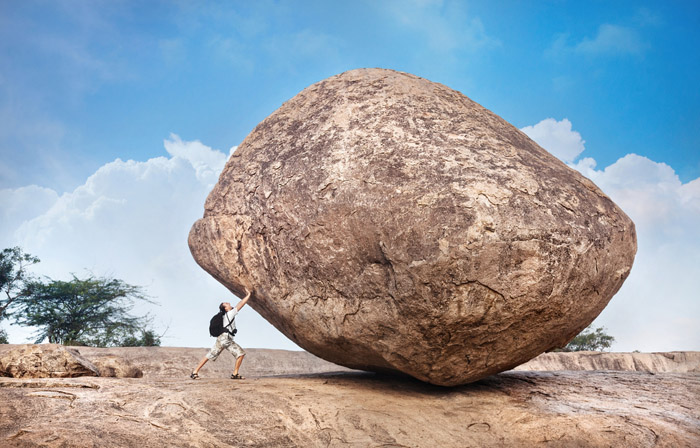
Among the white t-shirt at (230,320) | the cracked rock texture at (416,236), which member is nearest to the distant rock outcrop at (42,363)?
the white t-shirt at (230,320)

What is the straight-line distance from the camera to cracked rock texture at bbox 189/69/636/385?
5.11 metres

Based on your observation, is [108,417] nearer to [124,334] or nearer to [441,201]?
[441,201]

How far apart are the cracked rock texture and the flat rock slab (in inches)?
16.5

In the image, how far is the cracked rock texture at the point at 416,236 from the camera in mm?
5113

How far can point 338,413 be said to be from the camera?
17.7 ft

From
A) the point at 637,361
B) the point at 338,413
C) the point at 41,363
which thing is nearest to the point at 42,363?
the point at 41,363

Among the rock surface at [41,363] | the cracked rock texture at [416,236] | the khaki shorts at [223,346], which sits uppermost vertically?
the cracked rock texture at [416,236]

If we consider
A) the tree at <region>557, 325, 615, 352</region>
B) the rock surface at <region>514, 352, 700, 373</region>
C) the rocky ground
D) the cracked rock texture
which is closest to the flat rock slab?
the rocky ground

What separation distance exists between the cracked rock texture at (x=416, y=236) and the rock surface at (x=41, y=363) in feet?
6.24

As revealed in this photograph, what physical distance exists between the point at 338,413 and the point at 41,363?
11.2ft

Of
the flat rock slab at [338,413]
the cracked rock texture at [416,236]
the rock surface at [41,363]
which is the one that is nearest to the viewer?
the flat rock slab at [338,413]

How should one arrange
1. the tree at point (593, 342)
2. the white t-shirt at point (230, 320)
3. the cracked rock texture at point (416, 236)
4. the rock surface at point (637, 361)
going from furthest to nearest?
the tree at point (593, 342)
the rock surface at point (637, 361)
the white t-shirt at point (230, 320)
the cracked rock texture at point (416, 236)

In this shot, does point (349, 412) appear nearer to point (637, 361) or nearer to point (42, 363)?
point (42, 363)

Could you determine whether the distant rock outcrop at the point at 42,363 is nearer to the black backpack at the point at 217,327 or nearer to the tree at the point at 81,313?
the black backpack at the point at 217,327
